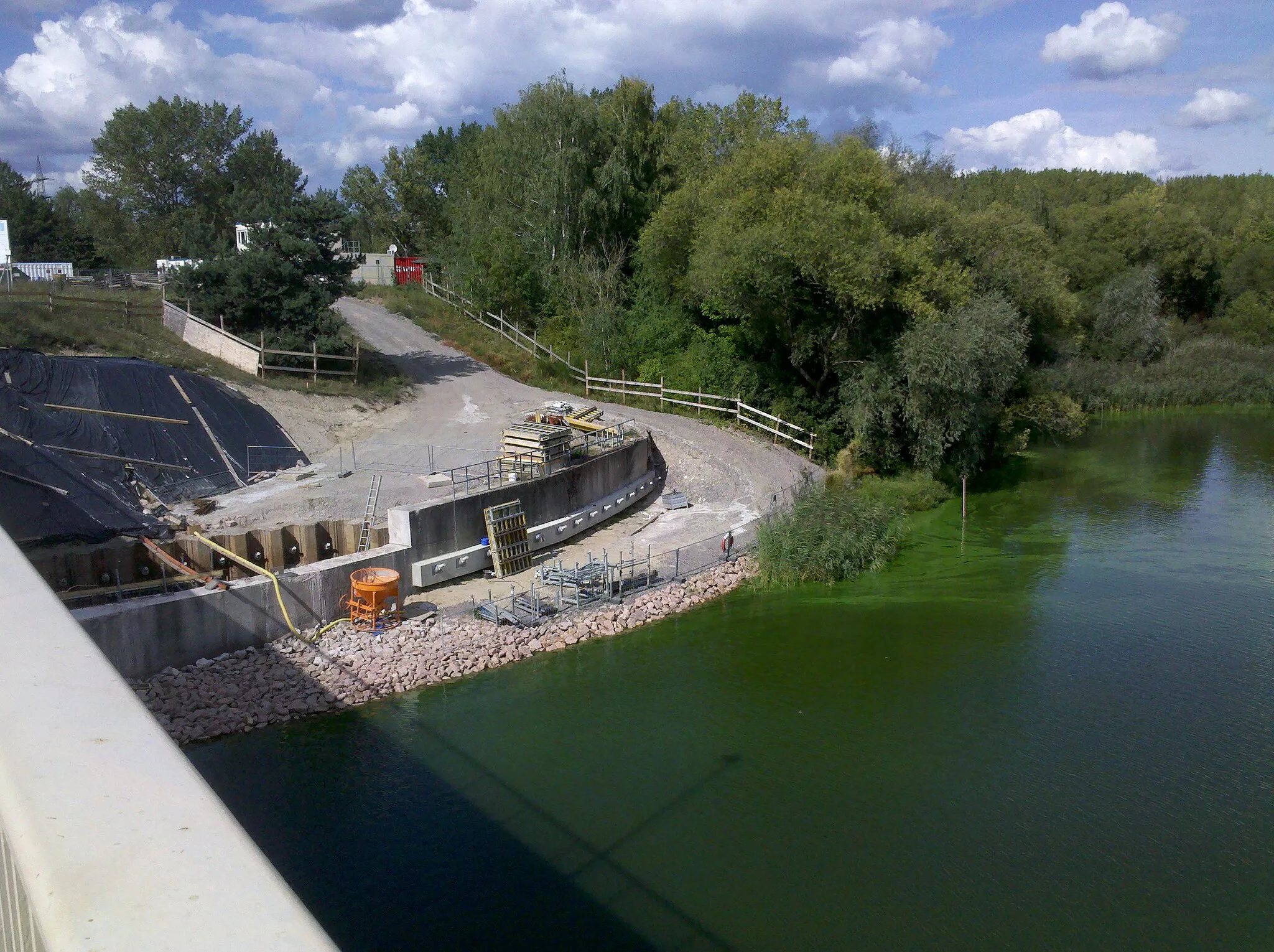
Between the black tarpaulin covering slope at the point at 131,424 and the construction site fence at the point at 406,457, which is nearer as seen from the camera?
the black tarpaulin covering slope at the point at 131,424

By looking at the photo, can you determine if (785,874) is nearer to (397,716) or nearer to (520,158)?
(397,716)

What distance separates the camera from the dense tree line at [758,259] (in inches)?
1134

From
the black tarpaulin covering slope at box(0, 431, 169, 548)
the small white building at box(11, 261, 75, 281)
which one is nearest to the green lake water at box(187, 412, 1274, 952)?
the black tarpaulin covering slope at box(0, 431, 169, 548)

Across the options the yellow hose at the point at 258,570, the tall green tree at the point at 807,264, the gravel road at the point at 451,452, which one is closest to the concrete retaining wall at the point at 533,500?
the gravel road at the point at 451,452

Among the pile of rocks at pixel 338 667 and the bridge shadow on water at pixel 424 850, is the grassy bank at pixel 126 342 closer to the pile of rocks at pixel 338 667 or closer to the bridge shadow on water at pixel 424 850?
the pile of rocks at pixel 338 667

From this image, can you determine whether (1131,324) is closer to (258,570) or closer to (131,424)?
(258,570)

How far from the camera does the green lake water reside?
414 inches

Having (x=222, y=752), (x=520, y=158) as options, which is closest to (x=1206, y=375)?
(x=520, y=158)

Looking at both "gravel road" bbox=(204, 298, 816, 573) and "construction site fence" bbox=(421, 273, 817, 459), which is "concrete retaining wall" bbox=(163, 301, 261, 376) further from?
"construction site fence" bbox=(421, 273, 817, 459)

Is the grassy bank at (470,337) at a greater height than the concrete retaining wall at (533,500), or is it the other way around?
the grassy bank at (470,337)

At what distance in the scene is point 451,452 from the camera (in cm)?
2481

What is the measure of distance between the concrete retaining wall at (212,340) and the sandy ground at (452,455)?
1.83 meters

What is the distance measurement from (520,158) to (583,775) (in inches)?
1332

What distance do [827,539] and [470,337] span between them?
22.4m
